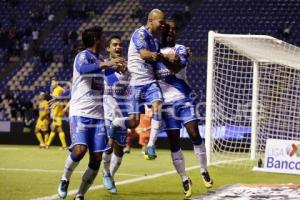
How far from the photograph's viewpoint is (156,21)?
7.95 metres

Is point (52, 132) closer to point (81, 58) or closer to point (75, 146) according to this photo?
point (75, 146)

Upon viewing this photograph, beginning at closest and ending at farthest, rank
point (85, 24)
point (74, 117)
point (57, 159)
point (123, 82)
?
point (74, 117) → point (123, 82) → point (57, 159) → point (85, 24)

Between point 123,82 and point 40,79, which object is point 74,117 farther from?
point 40,79

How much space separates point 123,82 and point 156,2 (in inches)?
829

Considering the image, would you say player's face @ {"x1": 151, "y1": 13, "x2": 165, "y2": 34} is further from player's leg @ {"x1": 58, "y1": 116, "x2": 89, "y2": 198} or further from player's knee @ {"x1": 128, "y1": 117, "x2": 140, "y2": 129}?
player's leg @ {"x1": 58, "y1": 116, "x2": 89, "y2": 198}

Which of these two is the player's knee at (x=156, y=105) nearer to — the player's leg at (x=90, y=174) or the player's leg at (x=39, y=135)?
the player's leg at (x=90, y=174)

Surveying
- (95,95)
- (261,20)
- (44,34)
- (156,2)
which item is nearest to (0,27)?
(44,34)

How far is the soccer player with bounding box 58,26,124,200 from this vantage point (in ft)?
23.2

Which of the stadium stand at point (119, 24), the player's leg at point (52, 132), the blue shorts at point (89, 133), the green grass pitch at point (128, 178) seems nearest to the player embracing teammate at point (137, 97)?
the blue shorts at point (89, 133)

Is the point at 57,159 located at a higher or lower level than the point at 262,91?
lower

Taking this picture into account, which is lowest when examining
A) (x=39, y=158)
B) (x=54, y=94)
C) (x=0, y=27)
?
(x=39, y=158)

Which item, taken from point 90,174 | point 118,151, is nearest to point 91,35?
point 90,174

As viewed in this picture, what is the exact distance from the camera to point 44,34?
1171 inches

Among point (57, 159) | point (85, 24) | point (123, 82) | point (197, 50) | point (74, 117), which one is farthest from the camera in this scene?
point (85, 24)
